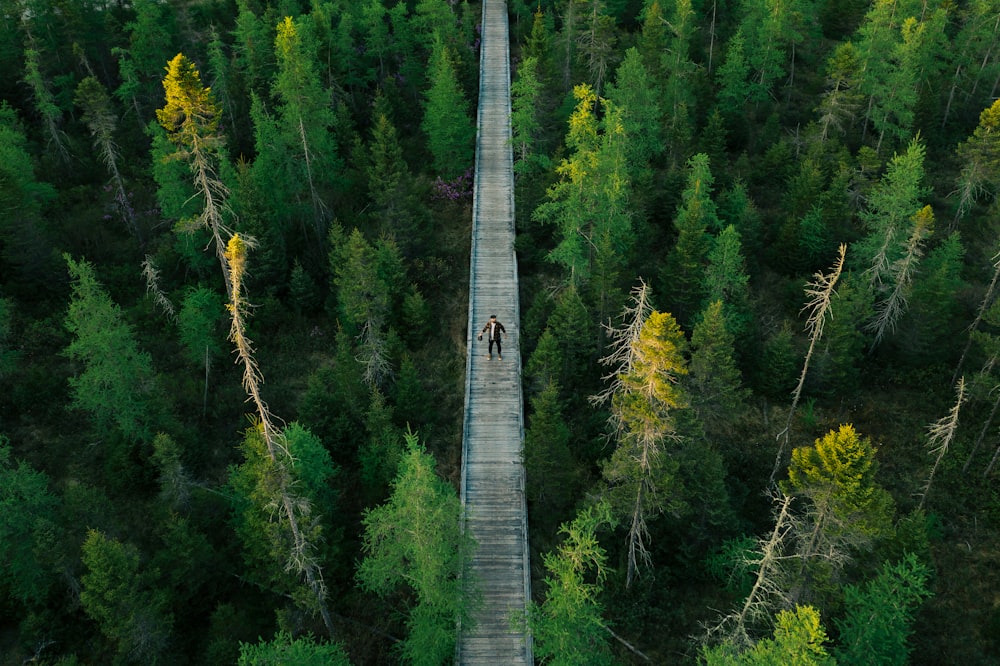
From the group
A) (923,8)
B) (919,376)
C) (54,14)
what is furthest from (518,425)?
(54,14)

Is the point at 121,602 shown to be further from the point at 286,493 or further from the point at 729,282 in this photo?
the point at 729,282

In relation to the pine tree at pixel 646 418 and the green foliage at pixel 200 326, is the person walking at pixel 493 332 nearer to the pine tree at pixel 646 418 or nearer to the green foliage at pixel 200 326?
the pine tree at pixel 646 418

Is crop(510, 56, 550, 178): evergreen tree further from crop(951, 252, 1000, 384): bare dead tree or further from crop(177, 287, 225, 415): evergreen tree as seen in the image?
crop(951, 252, 1000, 384): bare dead tree

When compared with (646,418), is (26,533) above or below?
below

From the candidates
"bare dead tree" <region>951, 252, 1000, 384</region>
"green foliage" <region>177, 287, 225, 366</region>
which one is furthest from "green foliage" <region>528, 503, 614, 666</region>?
"bare dead tree" <region>951, 252, 1000, 384</region>

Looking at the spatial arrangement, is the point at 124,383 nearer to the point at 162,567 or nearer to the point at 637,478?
the point at 162,567

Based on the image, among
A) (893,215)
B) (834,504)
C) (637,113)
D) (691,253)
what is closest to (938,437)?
(893,215)

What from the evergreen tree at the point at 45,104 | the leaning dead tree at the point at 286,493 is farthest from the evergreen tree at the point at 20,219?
the leaning dead tree at the point at 286,493
